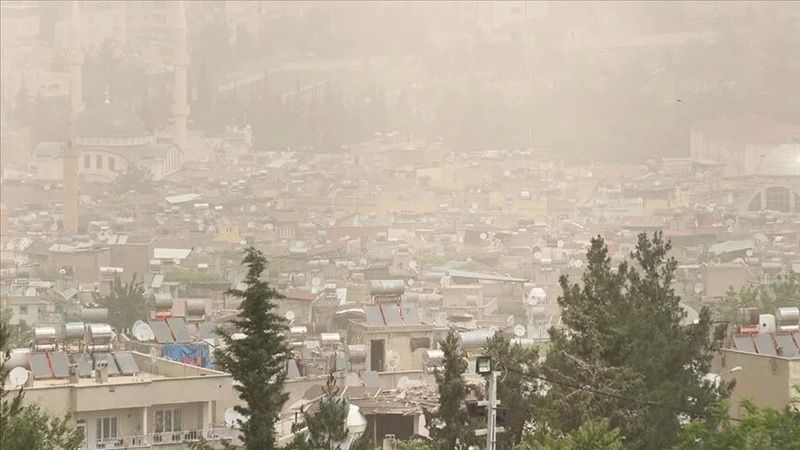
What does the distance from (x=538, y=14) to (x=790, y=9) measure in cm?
1373

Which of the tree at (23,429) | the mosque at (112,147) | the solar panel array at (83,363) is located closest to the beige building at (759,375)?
the solar panel array at (83,363)

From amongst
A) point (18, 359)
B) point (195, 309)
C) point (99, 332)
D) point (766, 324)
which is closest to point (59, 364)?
point (18, 359)

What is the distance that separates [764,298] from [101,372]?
42.6ft

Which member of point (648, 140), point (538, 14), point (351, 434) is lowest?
point (351, 434)

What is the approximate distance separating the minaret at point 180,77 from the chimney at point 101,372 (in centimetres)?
4879

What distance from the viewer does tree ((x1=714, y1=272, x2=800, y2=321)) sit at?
24.6 metres

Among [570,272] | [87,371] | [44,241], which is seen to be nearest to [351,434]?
[87,371]

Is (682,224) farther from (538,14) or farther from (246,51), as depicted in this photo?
(246,51)

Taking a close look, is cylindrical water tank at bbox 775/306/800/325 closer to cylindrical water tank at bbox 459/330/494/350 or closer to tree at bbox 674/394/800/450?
cylindrical water tank at bbox 459/330/494/350

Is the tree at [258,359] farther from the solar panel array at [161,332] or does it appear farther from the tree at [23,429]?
the solar panel array at [161,332]

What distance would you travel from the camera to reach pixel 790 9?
180 feet

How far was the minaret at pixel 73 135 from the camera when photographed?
51.0 metres

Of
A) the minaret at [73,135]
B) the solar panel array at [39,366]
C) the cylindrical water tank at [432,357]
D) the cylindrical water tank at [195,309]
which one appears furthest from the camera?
the minaret at [73,135]

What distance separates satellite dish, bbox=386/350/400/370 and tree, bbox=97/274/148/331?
791 cm
